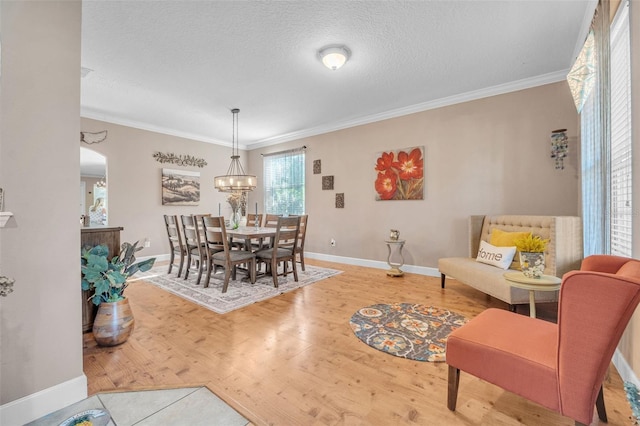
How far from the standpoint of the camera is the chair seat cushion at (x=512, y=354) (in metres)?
1.17

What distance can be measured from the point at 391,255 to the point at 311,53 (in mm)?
3278

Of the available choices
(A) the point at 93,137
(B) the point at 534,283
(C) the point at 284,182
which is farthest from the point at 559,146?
(A) the point at 93,137

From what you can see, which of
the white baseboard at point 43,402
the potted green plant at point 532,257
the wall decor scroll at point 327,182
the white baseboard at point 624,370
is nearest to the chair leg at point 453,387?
the white baseboard at point 624,370

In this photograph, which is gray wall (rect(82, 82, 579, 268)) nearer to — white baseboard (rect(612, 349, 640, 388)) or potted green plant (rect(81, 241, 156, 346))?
white baseboard (rect(612, 349, 640, 388))

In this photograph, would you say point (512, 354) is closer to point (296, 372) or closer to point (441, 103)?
point (296, 372)

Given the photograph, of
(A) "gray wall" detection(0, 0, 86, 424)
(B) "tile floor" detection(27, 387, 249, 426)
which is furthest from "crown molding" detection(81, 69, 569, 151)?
(B) "tile floor" detection(27, 387, 249, 426)

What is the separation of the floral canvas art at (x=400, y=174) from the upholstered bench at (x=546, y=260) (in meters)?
1.42

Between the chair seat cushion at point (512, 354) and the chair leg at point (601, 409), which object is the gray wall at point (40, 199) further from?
the chair leg at point (601, 409)

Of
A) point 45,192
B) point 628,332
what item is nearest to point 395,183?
point 628,332

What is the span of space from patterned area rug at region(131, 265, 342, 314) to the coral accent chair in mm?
2315

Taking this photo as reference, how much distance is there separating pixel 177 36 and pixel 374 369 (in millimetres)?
3350

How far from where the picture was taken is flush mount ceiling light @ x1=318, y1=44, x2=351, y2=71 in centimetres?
281

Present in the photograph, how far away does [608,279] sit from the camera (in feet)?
3.23

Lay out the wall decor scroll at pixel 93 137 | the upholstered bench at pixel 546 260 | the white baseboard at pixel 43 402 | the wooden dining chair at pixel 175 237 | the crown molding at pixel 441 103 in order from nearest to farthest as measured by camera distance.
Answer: the white baseboard at pixel 43 402 → the upholstered bench at pixel 546 260 → the crown molding at pixel 441 103 → the wooden dining chair at pixel 175 237 → the wall decor scroll at pixel 93 137
